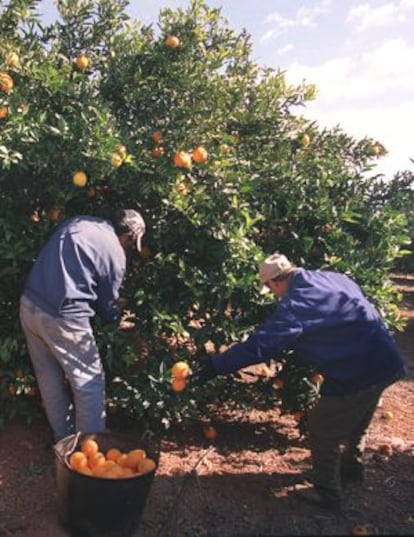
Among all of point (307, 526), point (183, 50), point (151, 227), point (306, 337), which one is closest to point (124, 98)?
point (183, 50)

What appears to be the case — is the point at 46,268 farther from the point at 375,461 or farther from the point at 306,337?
the point at 375,461

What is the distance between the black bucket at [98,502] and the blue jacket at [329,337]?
2.75 feet

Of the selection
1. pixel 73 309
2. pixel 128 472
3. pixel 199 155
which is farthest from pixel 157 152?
pixel 128 472

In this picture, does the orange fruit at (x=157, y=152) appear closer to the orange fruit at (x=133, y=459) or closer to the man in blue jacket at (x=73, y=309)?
the man in blue jacket at (x=73, y=309)

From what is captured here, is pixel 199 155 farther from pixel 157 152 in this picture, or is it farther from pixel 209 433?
pixel 209 433

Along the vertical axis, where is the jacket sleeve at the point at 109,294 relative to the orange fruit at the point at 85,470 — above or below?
above

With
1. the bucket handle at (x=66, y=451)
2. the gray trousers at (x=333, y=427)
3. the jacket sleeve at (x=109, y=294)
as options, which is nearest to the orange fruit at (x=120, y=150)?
the jacket sleeve at (x=109, y=294)

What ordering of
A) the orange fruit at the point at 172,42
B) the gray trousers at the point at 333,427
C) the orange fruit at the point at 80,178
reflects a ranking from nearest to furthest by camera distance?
the gray trousers at the point at 333,427 < the orange fruit at the point at 80,178 < the orange fruit at the point at 172,42

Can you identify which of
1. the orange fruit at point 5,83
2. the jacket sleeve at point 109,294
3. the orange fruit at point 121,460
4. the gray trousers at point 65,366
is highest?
the orange fruit at point 5,83

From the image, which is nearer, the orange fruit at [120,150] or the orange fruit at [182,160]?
the orange fruit at [120,150]

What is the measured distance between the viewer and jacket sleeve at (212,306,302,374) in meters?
3.60

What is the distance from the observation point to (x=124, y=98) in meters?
5.09

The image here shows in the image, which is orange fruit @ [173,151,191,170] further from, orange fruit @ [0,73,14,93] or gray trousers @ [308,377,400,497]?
gray trousers @ [308,377,400,497]

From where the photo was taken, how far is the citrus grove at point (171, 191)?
440 centimetres
